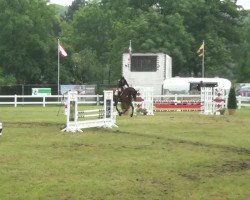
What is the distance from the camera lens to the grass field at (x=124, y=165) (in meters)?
9.20

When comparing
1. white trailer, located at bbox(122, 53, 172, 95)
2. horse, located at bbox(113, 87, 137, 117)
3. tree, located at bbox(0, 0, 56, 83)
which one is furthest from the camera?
tree, located at bbox(0, 0, 56, 83)

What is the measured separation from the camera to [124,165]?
39.2ft

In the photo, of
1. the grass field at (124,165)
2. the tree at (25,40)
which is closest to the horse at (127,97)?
the grass field at (124,165)

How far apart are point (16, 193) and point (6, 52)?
58090mm

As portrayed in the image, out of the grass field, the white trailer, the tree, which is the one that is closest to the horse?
the grass field

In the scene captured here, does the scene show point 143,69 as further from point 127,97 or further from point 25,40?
point 25,40

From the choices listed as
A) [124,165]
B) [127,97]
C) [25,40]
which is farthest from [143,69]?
[124,165]

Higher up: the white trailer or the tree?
the tree

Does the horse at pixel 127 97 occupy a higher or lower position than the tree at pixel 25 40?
lower

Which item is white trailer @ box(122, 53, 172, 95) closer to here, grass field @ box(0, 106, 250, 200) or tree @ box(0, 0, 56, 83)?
tree @ box(0, 0, 56, 83)

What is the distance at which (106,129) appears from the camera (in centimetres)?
2150

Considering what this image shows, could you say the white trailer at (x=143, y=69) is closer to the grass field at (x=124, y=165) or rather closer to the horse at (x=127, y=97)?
the horse at (x=127, y=97)

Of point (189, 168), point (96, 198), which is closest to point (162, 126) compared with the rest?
point (189, 168)

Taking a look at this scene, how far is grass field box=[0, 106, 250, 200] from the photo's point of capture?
9.20 metres
